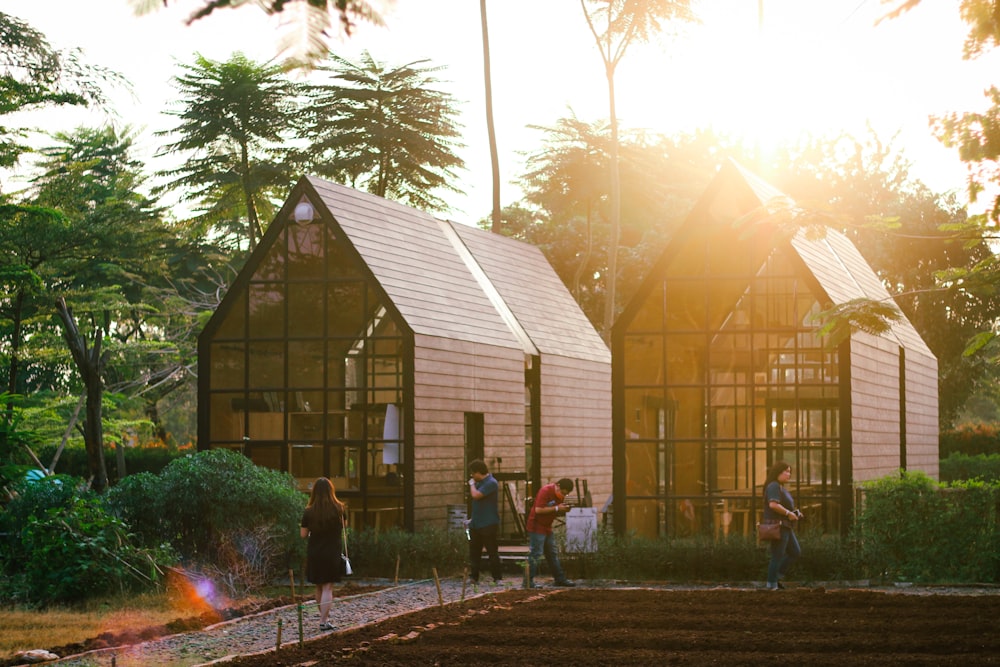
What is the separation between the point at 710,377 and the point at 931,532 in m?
4.36

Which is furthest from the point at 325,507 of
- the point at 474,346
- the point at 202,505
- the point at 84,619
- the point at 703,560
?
the point at 474,346

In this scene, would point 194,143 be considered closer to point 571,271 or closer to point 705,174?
point 571,271

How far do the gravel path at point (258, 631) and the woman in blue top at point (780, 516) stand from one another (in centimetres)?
337

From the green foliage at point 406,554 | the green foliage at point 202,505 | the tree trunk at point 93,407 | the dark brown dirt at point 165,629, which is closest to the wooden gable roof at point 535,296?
the tree trunk at point 93,407

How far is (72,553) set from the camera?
630 inches

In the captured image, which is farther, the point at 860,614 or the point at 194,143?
the point at 860,614

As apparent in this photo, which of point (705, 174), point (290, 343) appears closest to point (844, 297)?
point (290, 343)

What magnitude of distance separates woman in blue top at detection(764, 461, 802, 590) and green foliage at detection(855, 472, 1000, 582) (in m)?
1.71

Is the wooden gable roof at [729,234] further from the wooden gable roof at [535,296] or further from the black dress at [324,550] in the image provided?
the black dress at [324,550]

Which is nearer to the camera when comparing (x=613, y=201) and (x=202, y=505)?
(x=202, y=505)

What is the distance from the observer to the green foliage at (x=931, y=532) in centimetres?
1725

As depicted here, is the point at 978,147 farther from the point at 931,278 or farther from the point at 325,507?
the point at 931,278

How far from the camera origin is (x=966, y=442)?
4119cm

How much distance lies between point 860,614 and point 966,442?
2960 centimetres
